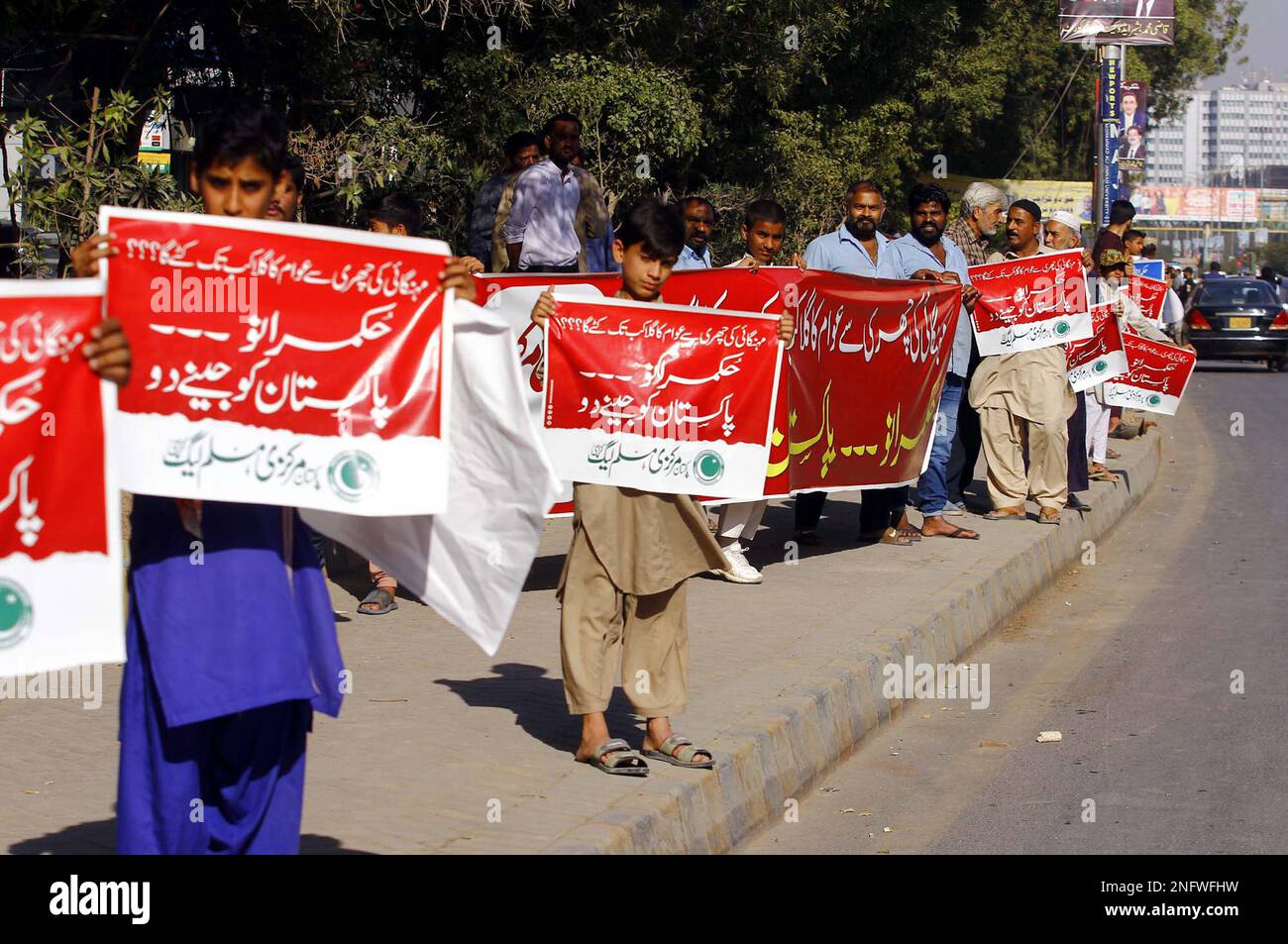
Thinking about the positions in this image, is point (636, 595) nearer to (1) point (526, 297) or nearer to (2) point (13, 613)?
(2) point (13, 613)

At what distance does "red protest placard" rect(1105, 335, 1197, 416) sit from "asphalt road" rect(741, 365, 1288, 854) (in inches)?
86.6

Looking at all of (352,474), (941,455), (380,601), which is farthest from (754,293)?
(352,474)

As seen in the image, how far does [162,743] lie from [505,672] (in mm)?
3113

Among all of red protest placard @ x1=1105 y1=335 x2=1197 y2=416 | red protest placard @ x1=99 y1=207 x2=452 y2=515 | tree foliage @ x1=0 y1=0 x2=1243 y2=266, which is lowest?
red protest placard @ x1=1105 y1=335 x2=1197 y2=416

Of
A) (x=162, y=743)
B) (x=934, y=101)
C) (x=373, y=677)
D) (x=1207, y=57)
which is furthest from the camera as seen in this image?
(x=1207, y=57)

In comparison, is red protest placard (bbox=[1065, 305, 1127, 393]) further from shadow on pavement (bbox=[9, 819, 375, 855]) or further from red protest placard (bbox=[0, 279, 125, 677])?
red protest placard (bbox=[0, 279, 125, 677])

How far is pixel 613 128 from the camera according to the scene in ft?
54.0

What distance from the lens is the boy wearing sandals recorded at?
17.9ft

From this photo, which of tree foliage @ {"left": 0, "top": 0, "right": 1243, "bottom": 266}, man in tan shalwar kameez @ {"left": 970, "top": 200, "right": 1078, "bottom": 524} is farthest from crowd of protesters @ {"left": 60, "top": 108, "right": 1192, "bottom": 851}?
tree foliage @ {"left": 0, "top": 0, "right": 1243, "bottom": 266}

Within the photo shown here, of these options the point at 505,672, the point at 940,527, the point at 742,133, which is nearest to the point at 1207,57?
the point at 742,133

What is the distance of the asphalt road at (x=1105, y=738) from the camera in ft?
18.3

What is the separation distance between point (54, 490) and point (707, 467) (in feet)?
9.13

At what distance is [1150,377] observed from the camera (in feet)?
44.8
